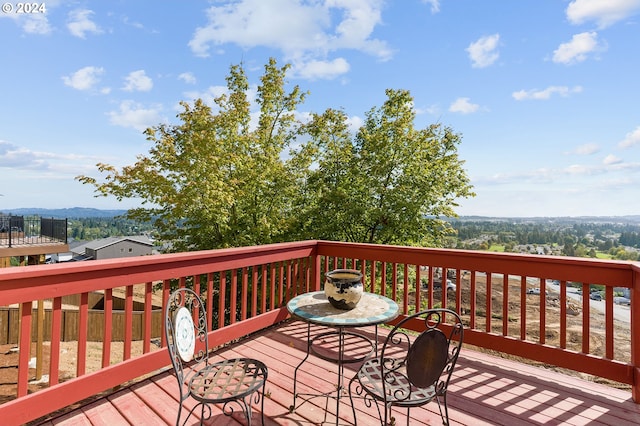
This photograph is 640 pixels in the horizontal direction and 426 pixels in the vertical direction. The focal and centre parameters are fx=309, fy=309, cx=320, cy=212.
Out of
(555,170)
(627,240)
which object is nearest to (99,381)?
(627,240)

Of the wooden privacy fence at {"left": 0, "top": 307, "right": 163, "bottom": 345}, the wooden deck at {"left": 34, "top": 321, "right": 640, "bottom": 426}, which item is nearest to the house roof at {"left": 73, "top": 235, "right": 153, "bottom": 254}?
the wooden privacy fence at {"left": 0, "top": 307, "right": 163, "bottom": 345}

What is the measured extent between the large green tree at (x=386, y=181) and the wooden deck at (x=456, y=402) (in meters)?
7.69

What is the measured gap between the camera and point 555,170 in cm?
3769

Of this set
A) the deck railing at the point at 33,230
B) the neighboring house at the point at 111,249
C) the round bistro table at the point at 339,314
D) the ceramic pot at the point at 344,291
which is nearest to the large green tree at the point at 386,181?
the round bistro table at the point at 339,314

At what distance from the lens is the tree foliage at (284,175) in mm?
9047

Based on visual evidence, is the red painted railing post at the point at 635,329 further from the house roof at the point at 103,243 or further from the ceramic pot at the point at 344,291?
the house roof at the point at 103,243

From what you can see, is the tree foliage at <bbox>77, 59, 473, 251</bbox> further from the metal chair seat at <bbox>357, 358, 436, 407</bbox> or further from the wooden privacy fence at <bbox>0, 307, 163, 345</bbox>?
the metal chair seat at <bbox>357, 358, 436, 407</bbox>

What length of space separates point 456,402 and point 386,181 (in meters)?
9.04

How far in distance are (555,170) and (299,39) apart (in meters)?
39.0

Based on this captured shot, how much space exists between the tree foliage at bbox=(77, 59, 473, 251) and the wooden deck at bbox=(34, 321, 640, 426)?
6873mm

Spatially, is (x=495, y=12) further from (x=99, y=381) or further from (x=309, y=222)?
(x=99, y=381)

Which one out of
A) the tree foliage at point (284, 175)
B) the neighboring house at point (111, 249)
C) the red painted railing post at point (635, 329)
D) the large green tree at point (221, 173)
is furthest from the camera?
the neighboring house at point (111, 249)

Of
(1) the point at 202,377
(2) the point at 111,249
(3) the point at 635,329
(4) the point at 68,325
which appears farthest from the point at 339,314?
(2) the point at 111,249

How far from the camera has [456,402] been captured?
2258 mm
